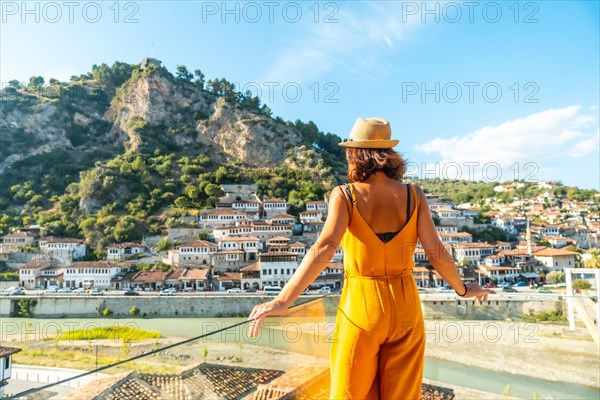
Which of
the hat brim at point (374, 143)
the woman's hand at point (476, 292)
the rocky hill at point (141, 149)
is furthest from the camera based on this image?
the rocky hill at point (141, 149)

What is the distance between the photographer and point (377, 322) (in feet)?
4.21

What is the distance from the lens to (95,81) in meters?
70.7

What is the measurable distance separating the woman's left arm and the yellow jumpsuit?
53 mm

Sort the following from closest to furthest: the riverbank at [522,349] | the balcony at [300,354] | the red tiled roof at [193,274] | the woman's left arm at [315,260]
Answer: the woman's left arm at [315,260], the balcony at [300,354], the riverbank at [522,349], the red tiled roof at [193,274]

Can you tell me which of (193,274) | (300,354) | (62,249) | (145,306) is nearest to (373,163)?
(300,354)

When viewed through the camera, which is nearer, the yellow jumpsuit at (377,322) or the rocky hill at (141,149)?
the yellow jumpsuit at (377,322)

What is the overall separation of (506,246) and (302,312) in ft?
110

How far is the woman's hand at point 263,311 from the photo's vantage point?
1262 millimetres

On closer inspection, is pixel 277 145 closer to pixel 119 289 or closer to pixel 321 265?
pixel 119 289

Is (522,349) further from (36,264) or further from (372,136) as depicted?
(36,264)

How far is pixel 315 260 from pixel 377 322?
0.29 m

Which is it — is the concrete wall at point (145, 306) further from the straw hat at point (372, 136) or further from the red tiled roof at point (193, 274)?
the straw hat at point (372, 136)

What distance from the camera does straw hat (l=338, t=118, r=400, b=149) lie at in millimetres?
1403

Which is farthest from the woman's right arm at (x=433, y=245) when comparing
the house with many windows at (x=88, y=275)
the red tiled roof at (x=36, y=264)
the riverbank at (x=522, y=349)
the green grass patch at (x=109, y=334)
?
the red tiled roof at (x=36, y=264)
